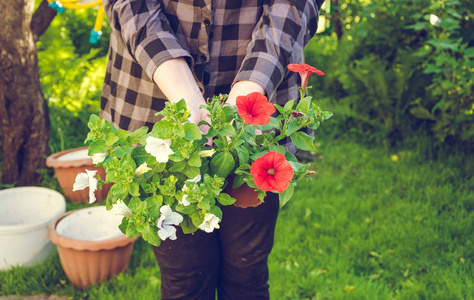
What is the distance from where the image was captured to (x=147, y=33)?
144 cm

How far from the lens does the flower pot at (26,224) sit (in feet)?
8.62

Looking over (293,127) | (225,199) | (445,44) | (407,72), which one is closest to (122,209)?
(225,199)

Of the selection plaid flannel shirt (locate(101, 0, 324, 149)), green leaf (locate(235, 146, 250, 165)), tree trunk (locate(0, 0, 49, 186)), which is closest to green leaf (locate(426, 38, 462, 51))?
plaid flannel shirt (locate(101, 0, 324, 149))

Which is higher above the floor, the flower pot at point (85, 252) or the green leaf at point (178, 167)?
the green leaf at point (178, 167)

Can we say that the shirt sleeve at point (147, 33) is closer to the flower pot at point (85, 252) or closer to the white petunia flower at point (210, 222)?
the white petunia flower at point (210, 222)

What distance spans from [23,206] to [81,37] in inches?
133

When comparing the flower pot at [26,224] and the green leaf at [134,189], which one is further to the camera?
the flower pot at [26,224]

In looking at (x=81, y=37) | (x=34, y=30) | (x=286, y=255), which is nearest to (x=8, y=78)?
(x=34, y=30)

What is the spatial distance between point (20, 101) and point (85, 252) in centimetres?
146

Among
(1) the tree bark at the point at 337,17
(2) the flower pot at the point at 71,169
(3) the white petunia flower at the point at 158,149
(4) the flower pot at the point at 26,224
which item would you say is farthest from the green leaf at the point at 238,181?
(1) the tree bark at the point at 337,17

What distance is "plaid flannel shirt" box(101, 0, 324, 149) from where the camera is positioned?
1.43 m

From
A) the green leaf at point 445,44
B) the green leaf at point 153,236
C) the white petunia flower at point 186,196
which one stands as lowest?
the green leaf at point 445,44

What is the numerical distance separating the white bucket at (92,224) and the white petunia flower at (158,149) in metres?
1.85

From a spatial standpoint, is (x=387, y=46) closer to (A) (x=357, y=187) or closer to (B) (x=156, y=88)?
(A) (x=357, y=187)
